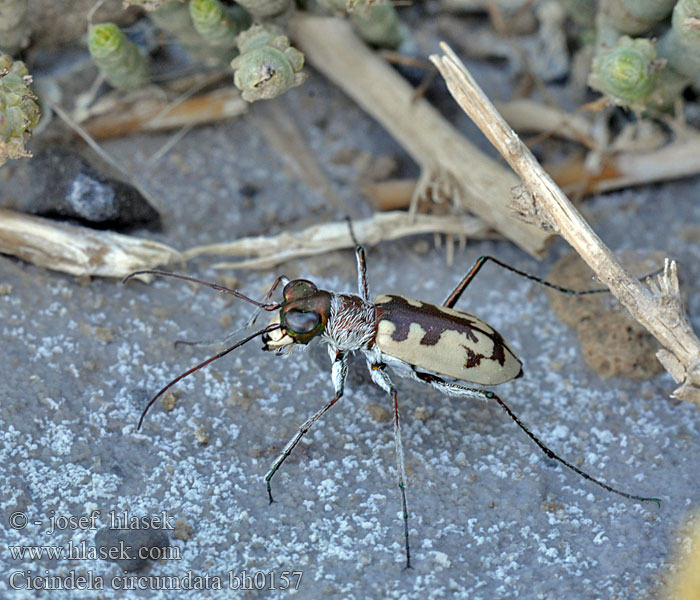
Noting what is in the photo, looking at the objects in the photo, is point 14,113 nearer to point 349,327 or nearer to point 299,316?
point 299,316

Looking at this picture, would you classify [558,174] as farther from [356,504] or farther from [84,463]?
[84,463]

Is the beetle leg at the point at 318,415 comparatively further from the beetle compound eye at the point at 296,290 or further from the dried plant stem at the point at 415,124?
the dried plant stem at the point at 415,124

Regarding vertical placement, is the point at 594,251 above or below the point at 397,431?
above

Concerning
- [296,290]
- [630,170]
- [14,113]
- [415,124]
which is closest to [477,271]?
[296,290]

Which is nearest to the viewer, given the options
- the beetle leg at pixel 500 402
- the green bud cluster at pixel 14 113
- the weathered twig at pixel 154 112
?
the green bud cluster at pixel 14 113

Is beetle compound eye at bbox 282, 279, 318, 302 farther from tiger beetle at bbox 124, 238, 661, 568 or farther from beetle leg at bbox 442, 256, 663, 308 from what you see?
beetle leg at bbox 442, 256, 663, 308

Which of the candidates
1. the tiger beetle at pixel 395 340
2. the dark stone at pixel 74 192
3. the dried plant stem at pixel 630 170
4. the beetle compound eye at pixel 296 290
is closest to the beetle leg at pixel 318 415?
the tiger beetle at pixel 395 340
